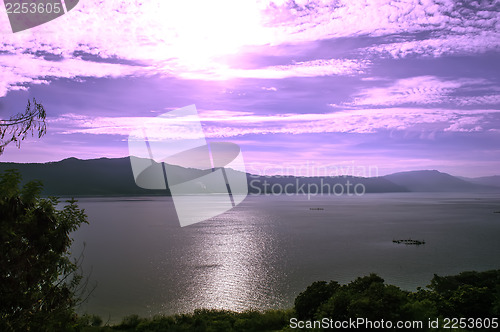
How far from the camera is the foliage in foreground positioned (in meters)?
17.0

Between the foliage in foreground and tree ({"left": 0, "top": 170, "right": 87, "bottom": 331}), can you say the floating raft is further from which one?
tree ({"left": 0, "top": 170, "right": 87, "bottom": 331})

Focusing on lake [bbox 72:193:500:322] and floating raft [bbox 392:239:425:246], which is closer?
lake [bbox 72:193:500:322]

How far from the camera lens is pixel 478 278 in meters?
33.0

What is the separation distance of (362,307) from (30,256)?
45.6 ft

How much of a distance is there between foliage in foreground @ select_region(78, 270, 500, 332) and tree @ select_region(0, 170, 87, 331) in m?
11.7

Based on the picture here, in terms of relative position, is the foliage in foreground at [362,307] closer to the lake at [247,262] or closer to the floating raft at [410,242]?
the lake at [247,262]

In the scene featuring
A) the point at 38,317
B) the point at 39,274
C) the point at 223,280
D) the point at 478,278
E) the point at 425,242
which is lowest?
the point at 425,242

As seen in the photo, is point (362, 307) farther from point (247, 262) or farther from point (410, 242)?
point (410, 242)

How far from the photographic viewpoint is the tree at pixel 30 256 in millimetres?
10523

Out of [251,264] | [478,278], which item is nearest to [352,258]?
[251,264]

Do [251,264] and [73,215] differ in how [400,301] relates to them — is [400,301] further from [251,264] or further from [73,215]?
[251,264]

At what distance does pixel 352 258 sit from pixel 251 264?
1717 cm

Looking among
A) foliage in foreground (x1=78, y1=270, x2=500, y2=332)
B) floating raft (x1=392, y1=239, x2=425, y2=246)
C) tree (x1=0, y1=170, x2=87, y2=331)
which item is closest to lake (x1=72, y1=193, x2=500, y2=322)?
floating raft (x1=392, y1=239, x2=425, y2=246)

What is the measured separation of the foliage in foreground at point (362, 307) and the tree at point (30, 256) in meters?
11.7
